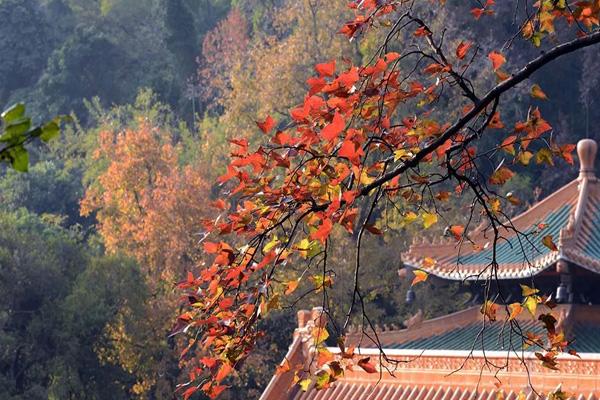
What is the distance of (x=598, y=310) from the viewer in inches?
569

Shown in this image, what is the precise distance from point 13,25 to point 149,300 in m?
18.8

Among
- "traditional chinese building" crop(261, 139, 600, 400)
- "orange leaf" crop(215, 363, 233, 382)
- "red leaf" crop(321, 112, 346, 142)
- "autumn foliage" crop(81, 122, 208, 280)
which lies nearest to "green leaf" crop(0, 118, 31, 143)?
"red leaf" crop(321, 112, 346, 142)

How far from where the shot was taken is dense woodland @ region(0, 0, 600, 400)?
25.7 meters

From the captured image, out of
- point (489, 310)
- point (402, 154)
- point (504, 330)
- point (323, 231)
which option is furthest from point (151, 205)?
point (323, 231)

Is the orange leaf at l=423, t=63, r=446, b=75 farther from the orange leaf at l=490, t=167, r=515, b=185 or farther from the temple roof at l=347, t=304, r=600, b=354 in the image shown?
the temple roof at l=347, t=304, r=600, b=354

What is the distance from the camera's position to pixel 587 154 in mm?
14750

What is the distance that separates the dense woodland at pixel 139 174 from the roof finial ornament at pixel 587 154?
4.10 m

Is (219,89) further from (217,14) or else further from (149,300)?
(149,300)

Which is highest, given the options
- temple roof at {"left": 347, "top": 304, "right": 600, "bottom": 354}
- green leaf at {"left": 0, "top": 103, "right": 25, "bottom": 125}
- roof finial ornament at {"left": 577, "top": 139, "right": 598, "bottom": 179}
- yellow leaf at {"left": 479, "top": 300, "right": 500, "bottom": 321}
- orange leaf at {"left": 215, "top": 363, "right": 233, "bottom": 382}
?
green leaf at {"left": 0, "top": 103, "right": 25, "bottom": 125}

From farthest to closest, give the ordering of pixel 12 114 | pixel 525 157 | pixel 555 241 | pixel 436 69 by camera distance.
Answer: pixel 555 241 < pixel 525 157 < pixel 436 69 < pixel 12 114

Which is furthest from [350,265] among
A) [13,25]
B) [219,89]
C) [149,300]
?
[13,25]

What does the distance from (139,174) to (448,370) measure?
1749 centimetres

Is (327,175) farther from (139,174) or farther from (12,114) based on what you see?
(139,174)

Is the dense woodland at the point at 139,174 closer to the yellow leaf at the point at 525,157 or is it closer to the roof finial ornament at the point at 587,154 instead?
the roof finial ornament at the point at 587,154
